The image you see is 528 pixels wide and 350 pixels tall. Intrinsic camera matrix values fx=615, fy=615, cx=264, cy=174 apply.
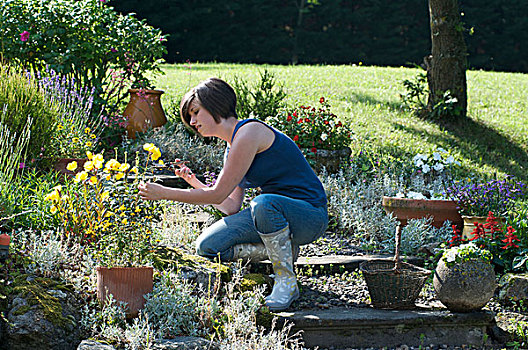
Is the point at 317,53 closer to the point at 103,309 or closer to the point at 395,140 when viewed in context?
the point at 395,140

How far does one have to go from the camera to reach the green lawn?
708 cm

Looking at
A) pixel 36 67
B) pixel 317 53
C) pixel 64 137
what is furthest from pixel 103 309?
pixel 317 53

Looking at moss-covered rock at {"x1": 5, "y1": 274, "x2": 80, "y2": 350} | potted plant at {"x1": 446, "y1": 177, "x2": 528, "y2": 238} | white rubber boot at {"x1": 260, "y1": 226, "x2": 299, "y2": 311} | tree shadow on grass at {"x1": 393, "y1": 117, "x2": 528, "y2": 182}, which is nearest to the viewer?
moss-covered rock at {"x1": 5, "y1": 274, "x2": 80, "y2": 350}

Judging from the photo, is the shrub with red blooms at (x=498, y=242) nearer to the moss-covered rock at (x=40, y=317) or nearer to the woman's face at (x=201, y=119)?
the woman's face at (x=201, y=119)

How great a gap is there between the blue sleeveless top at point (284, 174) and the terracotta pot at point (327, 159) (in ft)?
7.37

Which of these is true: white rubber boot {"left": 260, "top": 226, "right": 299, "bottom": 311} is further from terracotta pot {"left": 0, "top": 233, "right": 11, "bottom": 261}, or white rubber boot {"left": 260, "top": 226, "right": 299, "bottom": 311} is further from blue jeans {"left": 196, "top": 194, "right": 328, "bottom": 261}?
terracotta pot {"left": 0, "top": 233, "right": 11, "bottom": 261}

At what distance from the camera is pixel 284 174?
11.7ft

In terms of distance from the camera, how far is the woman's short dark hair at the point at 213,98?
10.7ft

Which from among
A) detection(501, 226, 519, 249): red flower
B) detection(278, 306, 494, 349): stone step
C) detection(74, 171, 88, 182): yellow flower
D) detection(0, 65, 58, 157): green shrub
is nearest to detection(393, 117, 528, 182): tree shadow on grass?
detection(501, 226, 519, 249): red flower

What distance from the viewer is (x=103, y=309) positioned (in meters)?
2.94

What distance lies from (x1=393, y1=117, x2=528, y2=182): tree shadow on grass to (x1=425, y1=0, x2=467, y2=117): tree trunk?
0.81ft

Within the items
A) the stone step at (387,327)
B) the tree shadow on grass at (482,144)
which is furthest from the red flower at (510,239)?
the tree shadow on grass at (482,144)

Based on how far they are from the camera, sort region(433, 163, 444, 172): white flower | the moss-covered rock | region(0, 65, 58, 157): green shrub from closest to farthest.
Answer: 1. the moss-covered rock
2. region(0, 65, 58, 157): green shrub
3. region(433, 163, 444, 172): white flower

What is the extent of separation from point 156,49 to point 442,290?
438 centimetres
